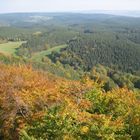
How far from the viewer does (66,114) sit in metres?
28.1

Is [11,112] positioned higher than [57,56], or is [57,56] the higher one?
[11,112]

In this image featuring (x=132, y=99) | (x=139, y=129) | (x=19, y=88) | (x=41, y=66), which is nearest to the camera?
(x=139, y=129)

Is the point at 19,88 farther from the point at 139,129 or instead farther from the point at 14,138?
the point at 139,129

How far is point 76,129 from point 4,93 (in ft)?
57.7


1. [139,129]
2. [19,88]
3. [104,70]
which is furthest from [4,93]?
[104,70]

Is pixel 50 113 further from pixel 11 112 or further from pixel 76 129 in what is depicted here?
pixel 11 112

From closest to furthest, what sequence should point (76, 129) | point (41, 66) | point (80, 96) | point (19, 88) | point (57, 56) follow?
point (76, 129)
point (80, 96)
point (19, 88)
point (41, 66)
point (57, 56)

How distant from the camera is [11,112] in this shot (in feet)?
125

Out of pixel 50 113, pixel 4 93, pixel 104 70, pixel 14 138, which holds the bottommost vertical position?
pixel 104 70

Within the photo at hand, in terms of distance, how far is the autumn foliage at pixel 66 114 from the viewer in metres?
28.0

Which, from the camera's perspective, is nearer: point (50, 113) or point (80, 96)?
point (50, 113)

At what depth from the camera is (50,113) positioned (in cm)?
2888

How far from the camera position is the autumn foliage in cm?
2800


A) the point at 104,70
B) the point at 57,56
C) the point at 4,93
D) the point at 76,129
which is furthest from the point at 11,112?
the point at 57,56
